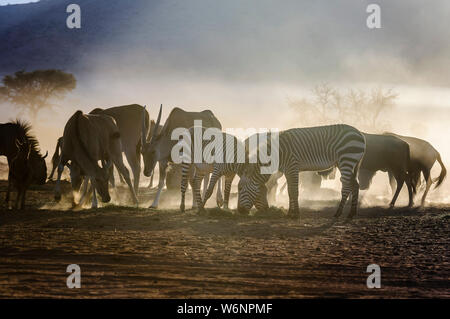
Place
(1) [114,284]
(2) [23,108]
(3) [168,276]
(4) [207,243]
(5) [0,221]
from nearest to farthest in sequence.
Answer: (1) [114,284] < (3) [168,276] < (4) [207,243] < (5) [0,221] < (2) [23,108]

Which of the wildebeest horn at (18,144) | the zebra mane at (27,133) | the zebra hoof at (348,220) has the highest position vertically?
the zebra mane at (27,133)

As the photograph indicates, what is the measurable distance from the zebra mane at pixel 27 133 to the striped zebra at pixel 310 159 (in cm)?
593

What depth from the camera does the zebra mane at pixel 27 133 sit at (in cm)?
1410

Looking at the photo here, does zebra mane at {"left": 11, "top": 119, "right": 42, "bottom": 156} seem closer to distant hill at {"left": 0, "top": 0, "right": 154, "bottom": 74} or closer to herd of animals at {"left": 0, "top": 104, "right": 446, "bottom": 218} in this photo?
herd of animals at {"left": 0, "top": 104, "right": 446, "bottom": 218}

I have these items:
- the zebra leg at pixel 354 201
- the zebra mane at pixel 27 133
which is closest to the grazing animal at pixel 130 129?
the zebra mane at pixel 27 133

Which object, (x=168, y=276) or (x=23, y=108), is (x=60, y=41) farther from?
(x=168, y=276)

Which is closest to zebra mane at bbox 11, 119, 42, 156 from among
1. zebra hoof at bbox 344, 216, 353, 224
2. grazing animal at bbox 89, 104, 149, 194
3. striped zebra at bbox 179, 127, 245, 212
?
grazing animal at bbox 89, 104, 149, 194

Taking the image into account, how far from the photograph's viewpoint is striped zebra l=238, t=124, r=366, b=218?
11.8 meters

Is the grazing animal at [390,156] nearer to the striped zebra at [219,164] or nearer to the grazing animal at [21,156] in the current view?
the striped zebra at [219,164]

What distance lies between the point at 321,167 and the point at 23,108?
31268mm

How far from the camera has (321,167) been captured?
1227 centimetres

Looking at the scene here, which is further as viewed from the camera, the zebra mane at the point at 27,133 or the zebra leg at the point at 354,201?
the zebra mane at the point at 27,133
